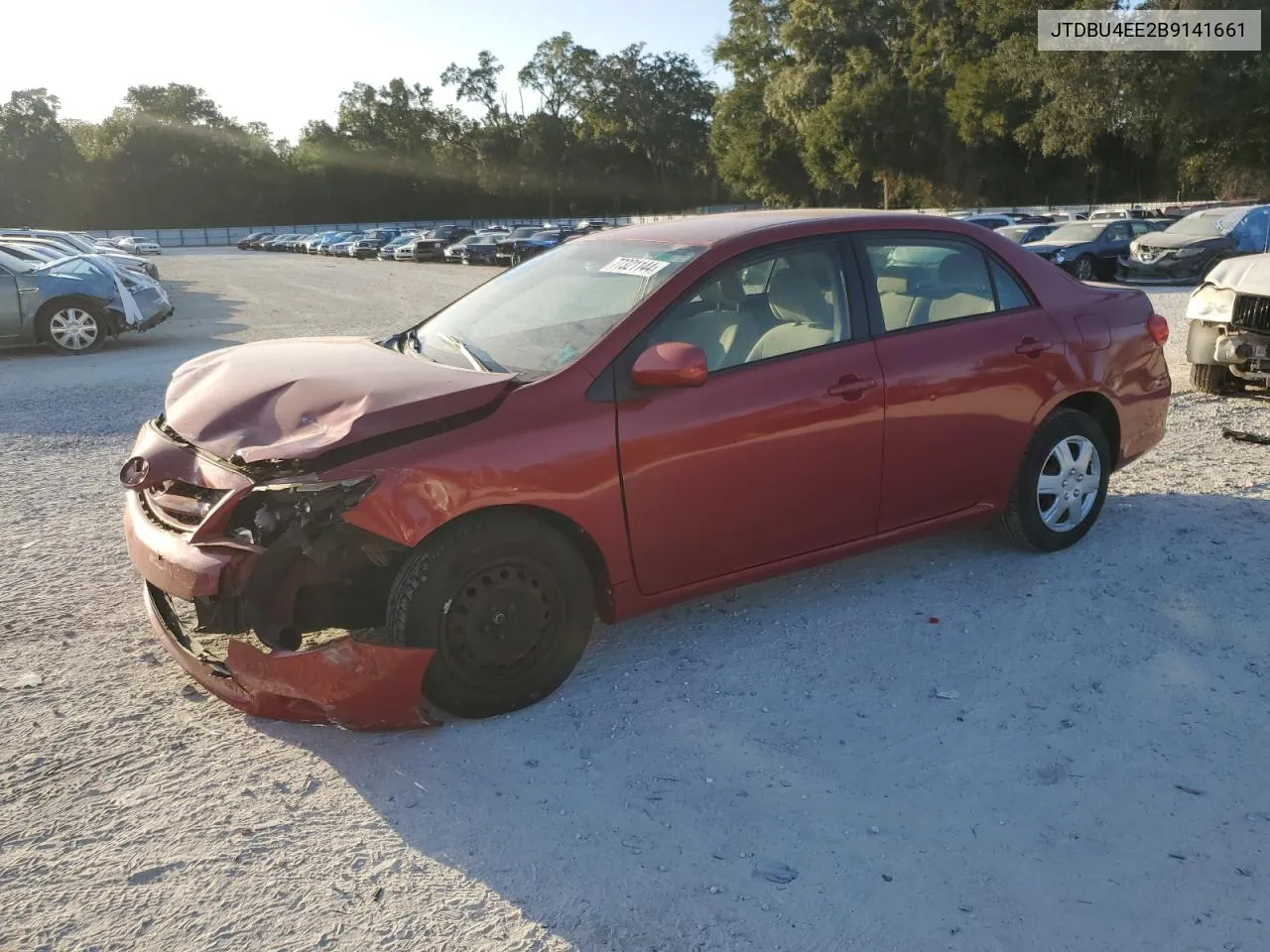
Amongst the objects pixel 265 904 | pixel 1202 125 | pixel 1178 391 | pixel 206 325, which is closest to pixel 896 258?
pixel 265 904

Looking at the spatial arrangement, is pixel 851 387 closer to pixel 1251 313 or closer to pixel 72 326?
pixel 1251 313

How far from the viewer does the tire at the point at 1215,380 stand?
8039 millimetres

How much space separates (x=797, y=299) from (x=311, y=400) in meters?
1.92

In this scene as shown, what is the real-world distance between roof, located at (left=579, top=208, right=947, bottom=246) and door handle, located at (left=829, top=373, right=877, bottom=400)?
0.69 metres

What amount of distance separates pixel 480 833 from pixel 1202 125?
4984cm

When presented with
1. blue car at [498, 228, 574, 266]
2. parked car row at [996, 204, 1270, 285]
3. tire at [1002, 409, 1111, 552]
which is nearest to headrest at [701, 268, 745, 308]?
tire at [1002, 409, 1111, 552]

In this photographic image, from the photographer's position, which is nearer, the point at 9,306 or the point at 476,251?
the point at 9,306

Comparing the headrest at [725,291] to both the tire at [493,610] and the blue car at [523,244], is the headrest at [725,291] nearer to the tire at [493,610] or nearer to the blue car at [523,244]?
the tire at [493,610]

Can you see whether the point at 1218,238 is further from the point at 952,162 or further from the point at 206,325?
the point at 952,162

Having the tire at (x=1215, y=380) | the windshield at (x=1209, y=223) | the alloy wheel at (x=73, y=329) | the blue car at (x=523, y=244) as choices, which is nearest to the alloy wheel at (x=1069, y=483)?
the tire at (x=1215, y=380)

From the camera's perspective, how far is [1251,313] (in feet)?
24.3

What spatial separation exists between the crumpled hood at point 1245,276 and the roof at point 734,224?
4.07m

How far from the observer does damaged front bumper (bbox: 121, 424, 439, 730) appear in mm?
3141

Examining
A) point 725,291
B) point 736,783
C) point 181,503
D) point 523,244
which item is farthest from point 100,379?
point 523,244
